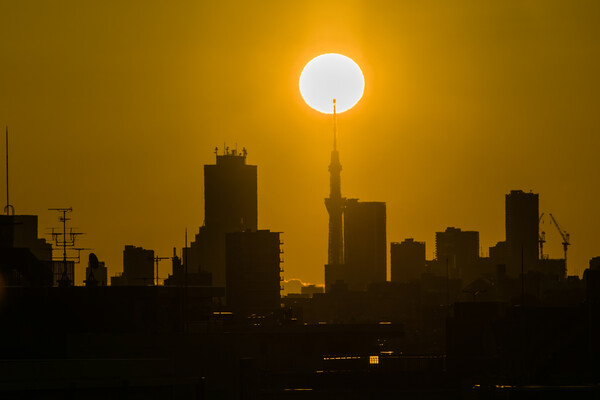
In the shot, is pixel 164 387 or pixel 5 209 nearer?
pixel 164 387

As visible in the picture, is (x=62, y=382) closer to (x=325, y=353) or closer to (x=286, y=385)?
(x=286, y=385)

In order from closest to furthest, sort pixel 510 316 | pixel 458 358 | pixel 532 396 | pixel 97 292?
1. pixel 532 396
2. pixel 97 292
3. pixel 510 316
4. pixel 458 358

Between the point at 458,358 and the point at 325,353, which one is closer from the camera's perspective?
the point at 458,358

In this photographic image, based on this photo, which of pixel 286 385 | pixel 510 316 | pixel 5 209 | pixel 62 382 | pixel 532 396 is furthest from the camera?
pixel 510 316

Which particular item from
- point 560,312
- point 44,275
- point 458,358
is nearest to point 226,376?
point 44,275

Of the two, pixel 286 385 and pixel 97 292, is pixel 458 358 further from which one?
A: pixel 97 292

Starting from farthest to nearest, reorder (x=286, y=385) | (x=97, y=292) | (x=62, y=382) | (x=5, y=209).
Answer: (x=286, y=385), (x=97, y=292), (x=5, y=209), (x=62, y=382)

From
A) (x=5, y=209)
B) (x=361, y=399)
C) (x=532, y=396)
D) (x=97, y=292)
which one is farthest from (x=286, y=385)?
(x=532, y=396)

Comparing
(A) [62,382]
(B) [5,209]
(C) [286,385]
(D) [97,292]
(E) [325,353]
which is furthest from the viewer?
(E) [325,353]

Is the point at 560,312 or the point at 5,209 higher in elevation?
the point at 5,209
